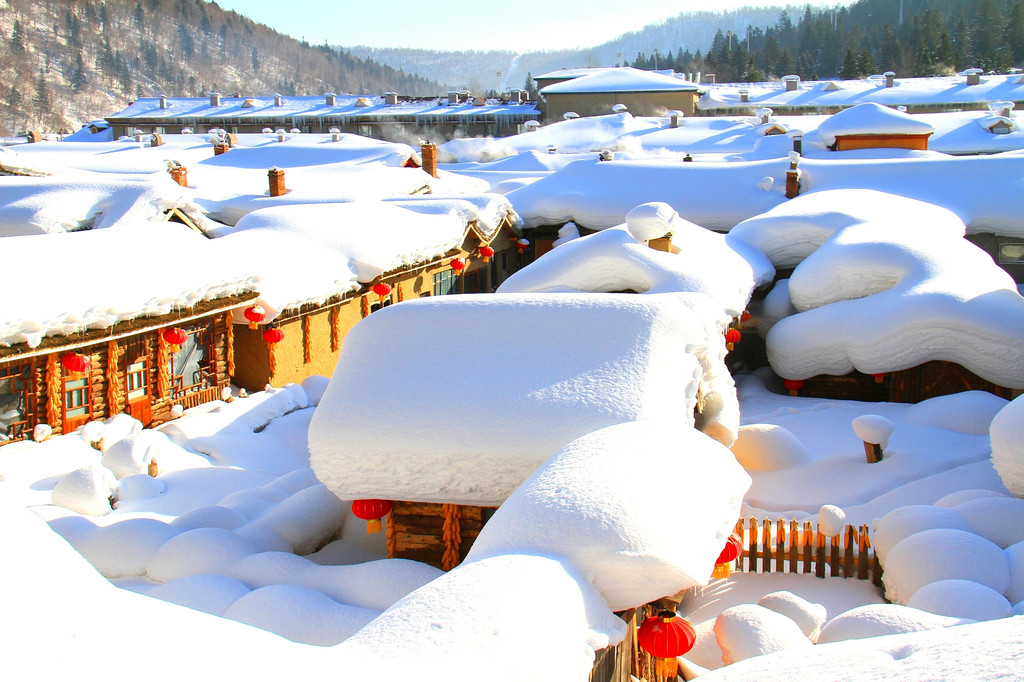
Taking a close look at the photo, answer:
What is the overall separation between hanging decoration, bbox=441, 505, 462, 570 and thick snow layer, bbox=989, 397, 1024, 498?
604 cm

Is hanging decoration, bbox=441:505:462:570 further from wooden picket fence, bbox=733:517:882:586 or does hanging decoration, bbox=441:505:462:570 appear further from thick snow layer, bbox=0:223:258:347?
thick snow layer, bbox=0:223:258:347

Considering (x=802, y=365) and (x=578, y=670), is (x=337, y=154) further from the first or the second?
(x=578, y=670)

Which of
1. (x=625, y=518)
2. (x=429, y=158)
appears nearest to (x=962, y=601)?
(x=625, y=518)

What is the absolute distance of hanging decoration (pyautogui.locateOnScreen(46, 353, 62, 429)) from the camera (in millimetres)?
12562

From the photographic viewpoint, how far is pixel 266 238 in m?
17.2

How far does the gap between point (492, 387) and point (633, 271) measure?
7702 millimetres

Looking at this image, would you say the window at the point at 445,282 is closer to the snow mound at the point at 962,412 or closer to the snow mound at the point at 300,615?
the snow mound at the point at 962,412

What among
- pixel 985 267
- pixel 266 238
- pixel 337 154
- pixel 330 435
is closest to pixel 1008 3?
pixel 337 154

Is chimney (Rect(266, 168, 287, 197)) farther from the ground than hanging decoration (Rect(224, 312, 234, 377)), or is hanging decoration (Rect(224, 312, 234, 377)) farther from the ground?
chimney (Rect(266, 168, 287, 197))

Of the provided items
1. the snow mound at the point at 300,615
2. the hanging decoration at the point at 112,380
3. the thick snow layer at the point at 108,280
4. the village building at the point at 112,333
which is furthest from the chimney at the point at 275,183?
the snow mound at the point at 300,615

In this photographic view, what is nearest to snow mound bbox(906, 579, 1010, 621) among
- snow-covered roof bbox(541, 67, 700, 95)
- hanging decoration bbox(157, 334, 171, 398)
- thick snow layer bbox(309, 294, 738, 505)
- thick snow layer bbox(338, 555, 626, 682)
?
thick snow layer bbox(309, 294, 738, 505)

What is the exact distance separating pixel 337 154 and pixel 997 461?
30191mm

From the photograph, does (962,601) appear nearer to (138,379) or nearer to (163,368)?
(163,368)

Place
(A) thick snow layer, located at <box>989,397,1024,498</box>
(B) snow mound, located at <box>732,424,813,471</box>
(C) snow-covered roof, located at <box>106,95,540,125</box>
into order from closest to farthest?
1. (A) thick snow layer, located at <box>989,397,1024,498</box>
2. (B) snow mound, located at <box>732,424,813,471</box>
3. (C) snow-covered roof, located at <box>106,95,540,125</box>
